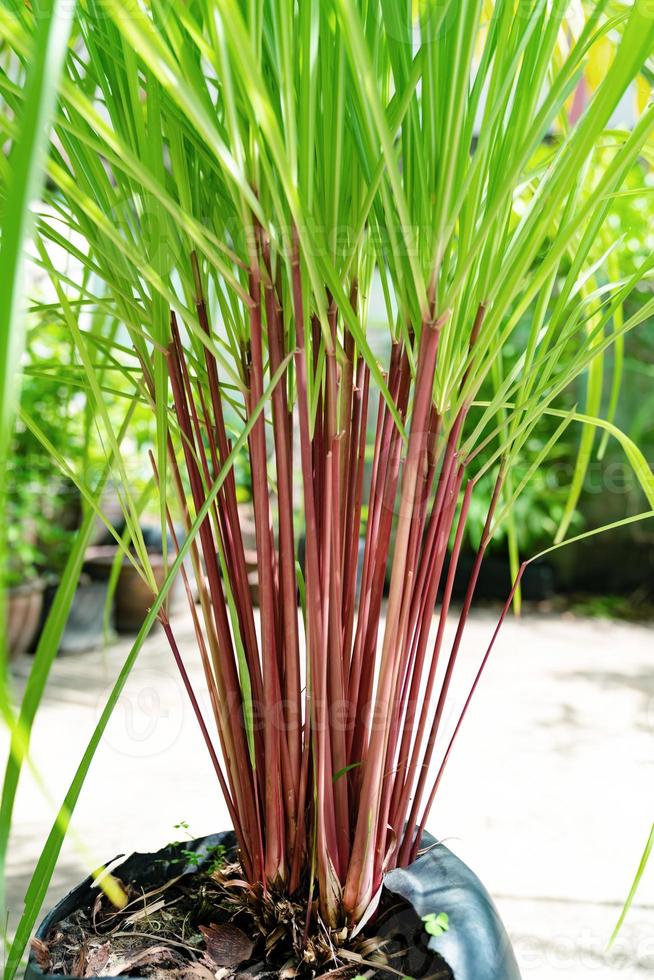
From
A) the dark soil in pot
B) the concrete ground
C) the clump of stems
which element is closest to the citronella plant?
the clump of stems

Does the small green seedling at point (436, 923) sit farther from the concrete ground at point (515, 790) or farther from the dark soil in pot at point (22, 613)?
the dark soil in pot at point (22, 613)

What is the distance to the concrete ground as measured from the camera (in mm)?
922

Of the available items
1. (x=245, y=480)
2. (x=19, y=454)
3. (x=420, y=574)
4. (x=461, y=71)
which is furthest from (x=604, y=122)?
(x=245, y=480)

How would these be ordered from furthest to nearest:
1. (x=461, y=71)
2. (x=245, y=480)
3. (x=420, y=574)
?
(x=245, y=480) → (x=420, y=574) → (x=461, y=71)

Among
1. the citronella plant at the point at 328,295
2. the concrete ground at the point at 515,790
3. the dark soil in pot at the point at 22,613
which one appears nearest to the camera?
the citronella plant at the point at 328,295

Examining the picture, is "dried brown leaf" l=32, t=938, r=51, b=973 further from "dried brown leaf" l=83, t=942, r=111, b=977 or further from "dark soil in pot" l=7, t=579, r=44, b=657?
"dark soil in pot" l=7, t=579, r=44, b=657

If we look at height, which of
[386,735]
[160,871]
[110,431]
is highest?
[110,431]

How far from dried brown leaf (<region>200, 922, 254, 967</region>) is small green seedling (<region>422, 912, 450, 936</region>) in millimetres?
95

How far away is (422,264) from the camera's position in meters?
0.36

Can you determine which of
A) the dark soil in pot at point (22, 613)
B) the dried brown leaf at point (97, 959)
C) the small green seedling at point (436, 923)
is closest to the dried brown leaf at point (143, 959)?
the dried brown leaf at point (97, 959)

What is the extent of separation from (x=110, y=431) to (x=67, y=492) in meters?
2.02

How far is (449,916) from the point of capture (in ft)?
1.20

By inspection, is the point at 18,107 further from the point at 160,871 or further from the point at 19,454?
the point at 19,454

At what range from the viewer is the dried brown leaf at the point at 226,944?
0.39 m
